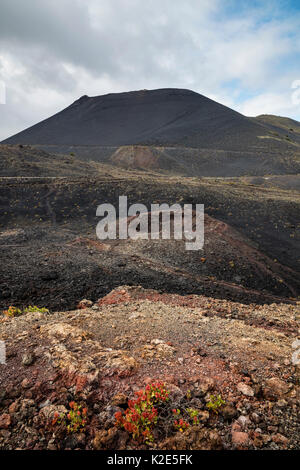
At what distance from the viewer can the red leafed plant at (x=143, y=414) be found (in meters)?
2.66

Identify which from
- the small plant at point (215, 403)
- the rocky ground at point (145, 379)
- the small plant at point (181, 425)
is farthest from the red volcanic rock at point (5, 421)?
the small plant at point (215, 403)

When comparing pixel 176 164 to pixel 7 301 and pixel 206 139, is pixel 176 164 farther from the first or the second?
pixel 7 301

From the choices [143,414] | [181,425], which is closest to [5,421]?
[143,414]

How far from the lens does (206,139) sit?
64.9 m

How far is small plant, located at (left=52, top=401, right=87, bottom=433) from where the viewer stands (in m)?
2.70

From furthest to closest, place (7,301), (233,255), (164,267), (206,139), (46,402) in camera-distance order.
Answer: (206,139) < (233,255) < (164,267) < (7,301) < (46,402)

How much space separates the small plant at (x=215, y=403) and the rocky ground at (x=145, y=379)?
0.04m

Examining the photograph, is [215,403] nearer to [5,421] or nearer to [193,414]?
[193,414]

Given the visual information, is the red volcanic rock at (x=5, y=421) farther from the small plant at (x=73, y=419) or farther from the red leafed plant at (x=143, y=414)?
the red leafed plant at (x=143, y=414)

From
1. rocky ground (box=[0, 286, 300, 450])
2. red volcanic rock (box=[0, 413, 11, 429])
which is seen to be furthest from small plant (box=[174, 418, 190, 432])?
red volcanic rock (box=[0, 413, 11, 429])

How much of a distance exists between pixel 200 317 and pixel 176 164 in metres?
47.2

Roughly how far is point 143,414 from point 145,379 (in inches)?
21.2

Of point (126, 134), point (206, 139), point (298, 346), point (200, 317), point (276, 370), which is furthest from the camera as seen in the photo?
point (126, 134)
